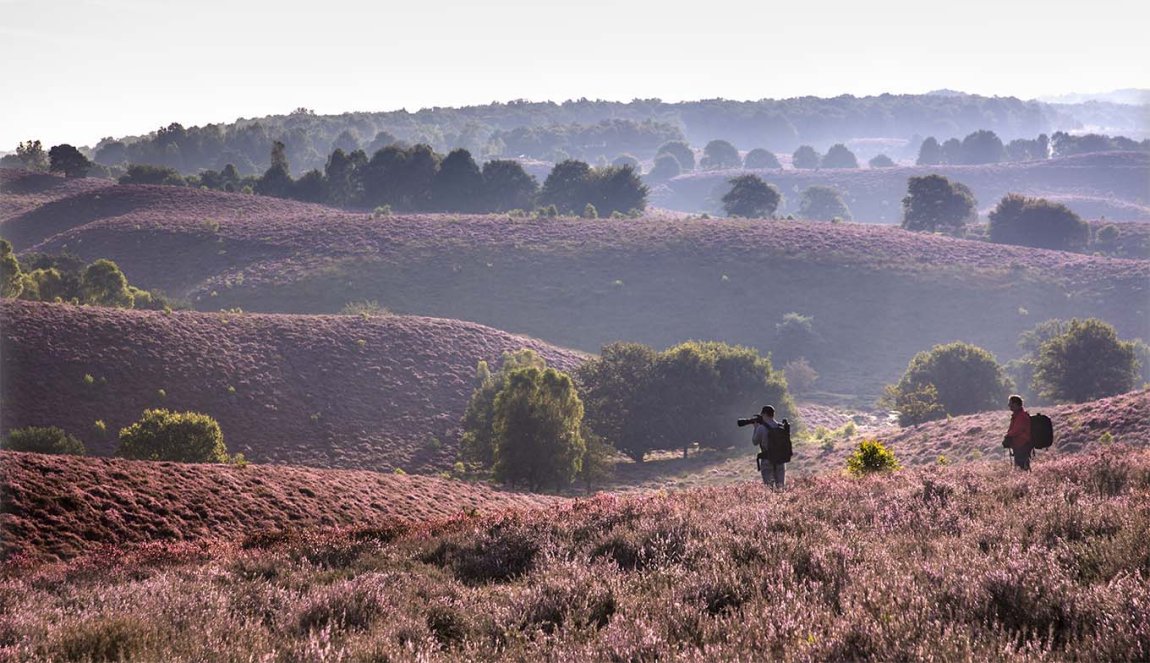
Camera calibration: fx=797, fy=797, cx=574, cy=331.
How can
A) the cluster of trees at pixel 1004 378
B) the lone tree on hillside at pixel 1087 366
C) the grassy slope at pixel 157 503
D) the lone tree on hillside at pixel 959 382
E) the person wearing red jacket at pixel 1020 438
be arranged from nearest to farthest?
the grassy slope at pixel 157 503 → the person wearing red jacket at pixel 1020 438 → the lone tree on hillside at pixel 1087 366 → the cluster of trees at pixel 1004 378 → the lone tree on hillside at pixel 959 382

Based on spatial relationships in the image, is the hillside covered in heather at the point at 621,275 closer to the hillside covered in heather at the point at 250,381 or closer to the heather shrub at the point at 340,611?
the hillside covered in heather at the point at 250,381

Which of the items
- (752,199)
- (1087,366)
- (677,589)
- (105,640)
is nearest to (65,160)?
(752,199)

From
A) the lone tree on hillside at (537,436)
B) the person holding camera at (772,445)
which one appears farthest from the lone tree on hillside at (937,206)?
the person holding camera at (772,445)

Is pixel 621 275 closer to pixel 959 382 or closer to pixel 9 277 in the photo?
pixel 959 382

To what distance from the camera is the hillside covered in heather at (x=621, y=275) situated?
77.3 m

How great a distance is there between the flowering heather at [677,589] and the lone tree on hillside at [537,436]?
2594cm

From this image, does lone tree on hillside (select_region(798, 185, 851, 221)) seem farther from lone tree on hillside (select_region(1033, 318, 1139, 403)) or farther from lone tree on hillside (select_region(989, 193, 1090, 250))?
lone tree on hillside (select_region(1033, 318, 1139, 403))

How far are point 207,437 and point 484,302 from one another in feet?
166

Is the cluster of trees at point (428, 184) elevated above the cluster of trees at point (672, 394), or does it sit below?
above

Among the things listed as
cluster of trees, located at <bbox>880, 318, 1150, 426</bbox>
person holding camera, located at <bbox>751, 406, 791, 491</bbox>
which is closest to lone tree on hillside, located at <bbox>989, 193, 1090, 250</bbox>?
A: cluster of trees, located at <bbox>880, 318, 1150, 426</bbox>

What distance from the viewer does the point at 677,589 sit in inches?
262

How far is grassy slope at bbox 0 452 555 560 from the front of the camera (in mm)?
14812

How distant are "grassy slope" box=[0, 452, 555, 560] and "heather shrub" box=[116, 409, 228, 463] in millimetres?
8893

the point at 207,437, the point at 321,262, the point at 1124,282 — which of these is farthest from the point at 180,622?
the point at 1124,282
